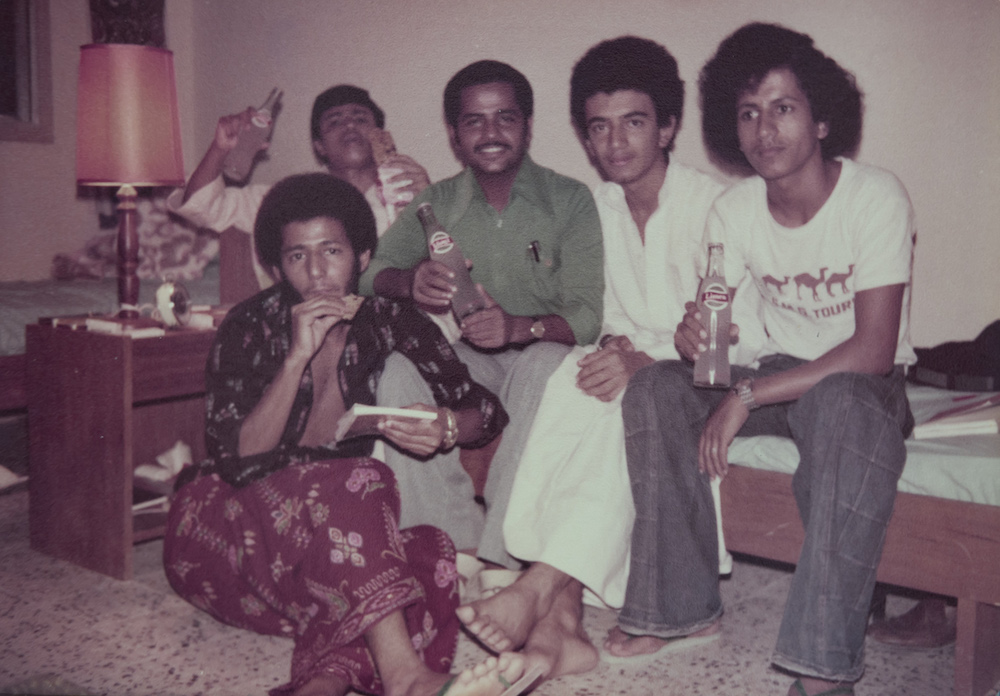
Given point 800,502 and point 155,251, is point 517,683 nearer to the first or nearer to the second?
point 800,502

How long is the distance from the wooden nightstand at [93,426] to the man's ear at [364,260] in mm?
392

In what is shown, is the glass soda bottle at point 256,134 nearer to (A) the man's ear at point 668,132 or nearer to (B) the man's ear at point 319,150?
(B) the man's ear at point 319,150

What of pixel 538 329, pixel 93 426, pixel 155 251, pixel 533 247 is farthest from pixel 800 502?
pixel 155 251

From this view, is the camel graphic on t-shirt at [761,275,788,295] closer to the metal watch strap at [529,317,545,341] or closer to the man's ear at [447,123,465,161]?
the metal watch strap at [529,317,545,341]

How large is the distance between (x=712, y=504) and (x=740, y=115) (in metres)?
0.61

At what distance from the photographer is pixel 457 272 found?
160 centimetres

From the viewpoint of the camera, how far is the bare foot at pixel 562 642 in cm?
133

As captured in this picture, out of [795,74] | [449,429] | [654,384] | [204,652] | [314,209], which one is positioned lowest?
[204,652]

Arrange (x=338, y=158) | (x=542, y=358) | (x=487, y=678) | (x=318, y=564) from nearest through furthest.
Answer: (x=487, y=678) < (x=318, y=564) < (x=542, y=358) < (x=338, y=158)

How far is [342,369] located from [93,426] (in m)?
0.55

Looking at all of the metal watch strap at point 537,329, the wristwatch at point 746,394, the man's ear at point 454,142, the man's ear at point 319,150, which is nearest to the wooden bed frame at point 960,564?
the wristwatch at point 746,394

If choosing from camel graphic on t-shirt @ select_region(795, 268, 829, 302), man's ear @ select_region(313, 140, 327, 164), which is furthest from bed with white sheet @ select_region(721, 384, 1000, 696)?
man's ear @ select_region(313, 140, 327, 164)

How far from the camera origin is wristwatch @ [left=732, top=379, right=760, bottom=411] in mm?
1411

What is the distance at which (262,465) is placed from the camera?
58.8 inches
